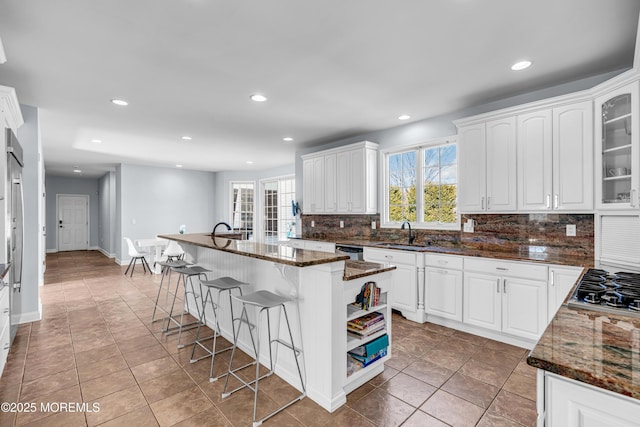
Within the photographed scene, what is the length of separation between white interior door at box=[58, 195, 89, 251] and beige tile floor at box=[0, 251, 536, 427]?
8.90 m

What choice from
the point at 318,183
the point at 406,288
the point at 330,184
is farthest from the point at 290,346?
the point at 318,183

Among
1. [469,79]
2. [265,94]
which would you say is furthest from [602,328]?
[265,94]

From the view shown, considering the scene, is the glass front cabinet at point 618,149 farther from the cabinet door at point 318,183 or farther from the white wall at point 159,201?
the white wall at point 159,201

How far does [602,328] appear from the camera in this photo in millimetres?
1224

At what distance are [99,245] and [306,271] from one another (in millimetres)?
11792

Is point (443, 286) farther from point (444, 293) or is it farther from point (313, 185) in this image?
point (313, 185)

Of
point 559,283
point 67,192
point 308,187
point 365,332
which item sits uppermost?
point 67,192

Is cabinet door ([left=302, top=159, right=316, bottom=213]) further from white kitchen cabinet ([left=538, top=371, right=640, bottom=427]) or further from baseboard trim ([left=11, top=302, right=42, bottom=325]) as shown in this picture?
white kitchen cabinet ([left=538, top=371, right=640, bottom=427])

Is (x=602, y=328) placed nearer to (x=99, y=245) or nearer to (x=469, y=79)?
(x=469, y=79)

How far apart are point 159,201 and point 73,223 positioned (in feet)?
16.1

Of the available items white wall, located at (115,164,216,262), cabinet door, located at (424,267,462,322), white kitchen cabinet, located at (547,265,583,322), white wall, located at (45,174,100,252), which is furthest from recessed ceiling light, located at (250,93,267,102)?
white wall, located at (45,174,100,252)

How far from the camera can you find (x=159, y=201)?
849 cm

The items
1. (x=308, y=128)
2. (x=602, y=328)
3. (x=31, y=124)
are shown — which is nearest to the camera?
(x=602, y=328)

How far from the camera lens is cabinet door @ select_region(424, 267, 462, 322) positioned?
3.33m
